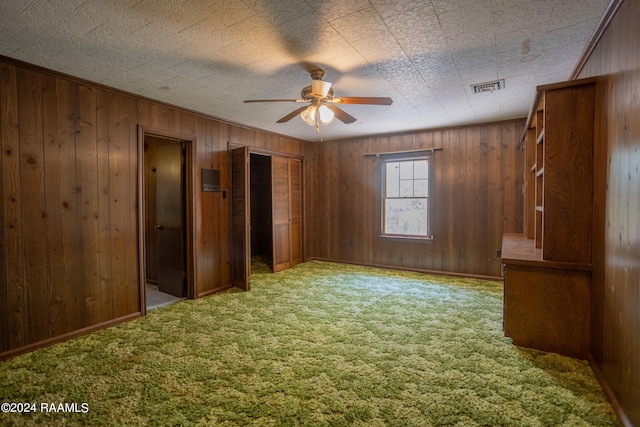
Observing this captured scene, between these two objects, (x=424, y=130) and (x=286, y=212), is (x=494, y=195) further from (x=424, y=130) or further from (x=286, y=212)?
(x=286, y=212)

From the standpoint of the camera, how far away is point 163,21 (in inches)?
77.9

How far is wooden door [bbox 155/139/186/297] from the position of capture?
4.02 meters

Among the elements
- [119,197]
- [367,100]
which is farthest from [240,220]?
[367,100]

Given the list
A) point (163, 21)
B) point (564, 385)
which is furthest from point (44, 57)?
point (564, 385)

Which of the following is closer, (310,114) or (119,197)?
(310,114)

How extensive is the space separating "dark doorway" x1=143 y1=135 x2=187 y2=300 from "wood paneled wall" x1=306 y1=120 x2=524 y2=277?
2.60 m

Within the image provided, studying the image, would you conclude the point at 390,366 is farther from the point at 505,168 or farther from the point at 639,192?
the point at 505,168

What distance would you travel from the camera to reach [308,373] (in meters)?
2.19

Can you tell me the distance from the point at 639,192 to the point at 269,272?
465 centimetres

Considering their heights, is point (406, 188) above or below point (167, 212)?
above

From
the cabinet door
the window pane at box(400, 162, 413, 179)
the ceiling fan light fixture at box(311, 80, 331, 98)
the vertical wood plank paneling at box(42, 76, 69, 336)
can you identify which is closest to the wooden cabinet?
the cabinet door

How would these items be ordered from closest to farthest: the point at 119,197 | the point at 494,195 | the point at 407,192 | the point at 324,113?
the point at 324,113, the point at 119,197, the point at 494,195, the point at 407,192

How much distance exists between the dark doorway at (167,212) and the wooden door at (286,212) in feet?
5.16

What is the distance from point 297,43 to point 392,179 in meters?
3.66
